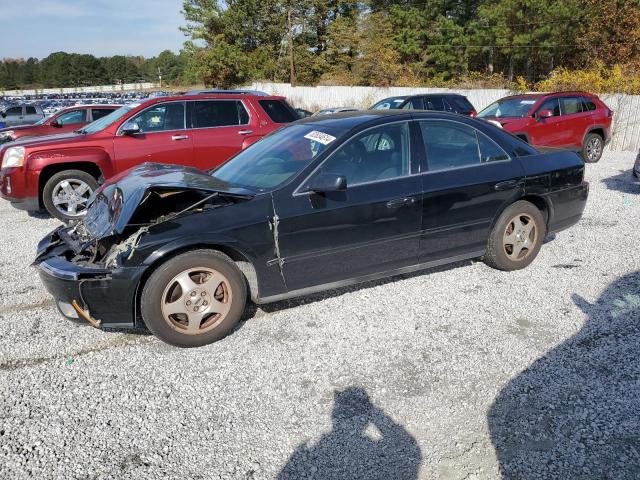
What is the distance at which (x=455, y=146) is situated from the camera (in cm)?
459

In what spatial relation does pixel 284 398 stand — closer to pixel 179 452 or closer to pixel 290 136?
pixel 179 452

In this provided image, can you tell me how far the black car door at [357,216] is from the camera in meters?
3.81

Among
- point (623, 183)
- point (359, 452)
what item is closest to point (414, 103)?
point (623, 183)

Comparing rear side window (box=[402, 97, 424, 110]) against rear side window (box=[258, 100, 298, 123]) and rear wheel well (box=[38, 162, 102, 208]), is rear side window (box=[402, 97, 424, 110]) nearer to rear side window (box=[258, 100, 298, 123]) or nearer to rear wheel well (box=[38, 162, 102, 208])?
rear side window (box=[258, 100, 298, 123])

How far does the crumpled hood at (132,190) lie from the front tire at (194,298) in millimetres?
468

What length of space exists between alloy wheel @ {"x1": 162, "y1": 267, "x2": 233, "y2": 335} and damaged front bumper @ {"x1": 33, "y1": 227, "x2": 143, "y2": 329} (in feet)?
0.82

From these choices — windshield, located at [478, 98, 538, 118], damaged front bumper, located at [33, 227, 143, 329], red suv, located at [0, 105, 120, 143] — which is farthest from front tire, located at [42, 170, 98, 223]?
windshield, located at [478, 98, 538, 118]

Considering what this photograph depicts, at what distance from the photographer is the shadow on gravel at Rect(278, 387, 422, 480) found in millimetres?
2490

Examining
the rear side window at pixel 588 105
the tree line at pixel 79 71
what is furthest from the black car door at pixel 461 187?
the tree line at pixel 79 71

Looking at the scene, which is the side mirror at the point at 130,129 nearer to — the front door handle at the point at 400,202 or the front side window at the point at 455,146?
the front side window at the point at 455,146

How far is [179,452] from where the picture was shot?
265 cm

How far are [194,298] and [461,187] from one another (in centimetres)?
247

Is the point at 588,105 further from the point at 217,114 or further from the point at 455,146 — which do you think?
the point at 455,146

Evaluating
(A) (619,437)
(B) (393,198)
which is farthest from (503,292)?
(A) (619,437)
